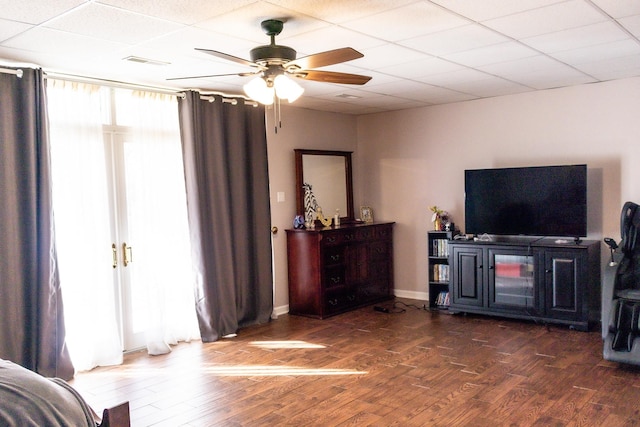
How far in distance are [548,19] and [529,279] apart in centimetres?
287

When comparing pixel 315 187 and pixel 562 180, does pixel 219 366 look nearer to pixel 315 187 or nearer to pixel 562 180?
pixel 315 187

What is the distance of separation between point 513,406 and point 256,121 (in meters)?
3.71

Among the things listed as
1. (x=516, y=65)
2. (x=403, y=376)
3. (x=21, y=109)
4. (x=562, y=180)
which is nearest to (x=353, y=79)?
(x=516, y=65)

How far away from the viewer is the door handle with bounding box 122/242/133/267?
15.9 ft

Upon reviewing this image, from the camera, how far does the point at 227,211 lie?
17.8 feet

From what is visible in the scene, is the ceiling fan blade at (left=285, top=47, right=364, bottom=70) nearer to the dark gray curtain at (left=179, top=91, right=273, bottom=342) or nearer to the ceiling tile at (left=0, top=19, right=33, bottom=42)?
the ceiling tile at (left=0, top=19, right=33, bottom=42)

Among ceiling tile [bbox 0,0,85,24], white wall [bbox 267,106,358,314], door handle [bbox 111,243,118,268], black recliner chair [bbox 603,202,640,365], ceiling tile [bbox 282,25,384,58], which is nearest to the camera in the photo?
ceiling tile [bbox 0,0,85,24]

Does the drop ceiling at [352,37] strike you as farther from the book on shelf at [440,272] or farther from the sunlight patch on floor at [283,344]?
the sunlight patch on floor at [283,344]

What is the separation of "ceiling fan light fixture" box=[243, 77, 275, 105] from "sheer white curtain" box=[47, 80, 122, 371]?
1951mm

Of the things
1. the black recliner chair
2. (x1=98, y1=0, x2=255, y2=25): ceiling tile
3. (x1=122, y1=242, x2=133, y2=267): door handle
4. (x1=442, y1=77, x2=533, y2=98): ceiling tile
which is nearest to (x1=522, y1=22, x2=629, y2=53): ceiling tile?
(x1=442, y1=77, x2=533, y2=98): ceiling tile

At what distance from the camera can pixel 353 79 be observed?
3.46 meters

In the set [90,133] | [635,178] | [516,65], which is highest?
[516,65]

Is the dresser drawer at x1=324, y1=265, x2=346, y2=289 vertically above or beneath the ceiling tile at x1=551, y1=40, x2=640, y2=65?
beneath

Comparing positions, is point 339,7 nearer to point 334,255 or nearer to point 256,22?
point 256,22
